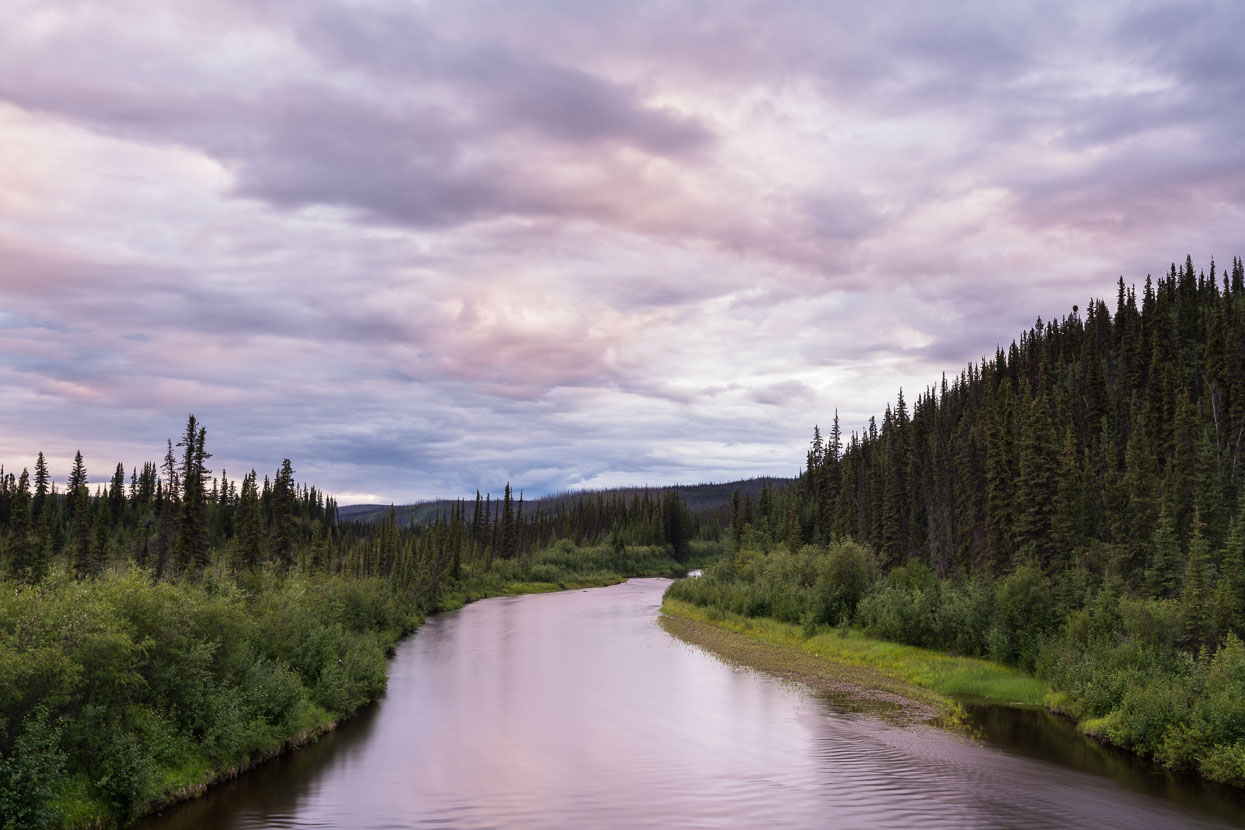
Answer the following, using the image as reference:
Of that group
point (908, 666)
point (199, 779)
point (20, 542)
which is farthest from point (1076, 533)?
point (20, 542)

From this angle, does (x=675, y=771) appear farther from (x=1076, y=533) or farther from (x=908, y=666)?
(x=1076, y=533)

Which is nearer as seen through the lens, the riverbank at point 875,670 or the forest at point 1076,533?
the forest at point 1076,533

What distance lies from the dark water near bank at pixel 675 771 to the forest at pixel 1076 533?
404 centimetres

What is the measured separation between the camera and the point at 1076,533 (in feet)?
265

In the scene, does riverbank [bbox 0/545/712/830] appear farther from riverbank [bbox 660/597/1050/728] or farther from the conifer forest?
riverbank [bbox 660/597/1050/728]

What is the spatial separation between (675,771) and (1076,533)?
60861 millimetres

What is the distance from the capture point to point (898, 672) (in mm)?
58125

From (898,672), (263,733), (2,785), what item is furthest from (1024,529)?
(2,785)

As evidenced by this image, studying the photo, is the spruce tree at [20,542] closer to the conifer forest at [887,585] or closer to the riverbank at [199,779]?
the conifer forest at [887,585]

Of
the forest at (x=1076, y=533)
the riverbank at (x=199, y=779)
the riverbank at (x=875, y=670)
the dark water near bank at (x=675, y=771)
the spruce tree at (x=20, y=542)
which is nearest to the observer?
A: the riverbank at (x=199, y=779)

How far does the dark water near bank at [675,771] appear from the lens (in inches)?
1142

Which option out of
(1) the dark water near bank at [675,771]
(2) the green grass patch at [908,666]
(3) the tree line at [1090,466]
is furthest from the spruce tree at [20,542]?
(3) the tree line at [1090,466]

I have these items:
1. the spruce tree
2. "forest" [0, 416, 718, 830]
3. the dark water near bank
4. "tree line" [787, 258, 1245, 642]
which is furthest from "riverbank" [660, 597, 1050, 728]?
the spruce tree

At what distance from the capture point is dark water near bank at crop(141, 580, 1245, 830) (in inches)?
1142
